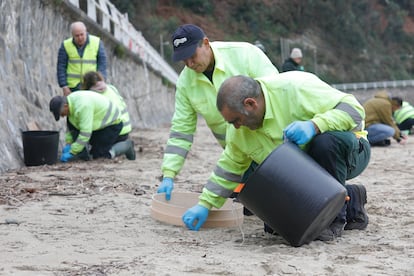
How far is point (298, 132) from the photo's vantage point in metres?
3.32

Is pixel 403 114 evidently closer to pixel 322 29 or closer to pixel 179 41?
pixel 179 41

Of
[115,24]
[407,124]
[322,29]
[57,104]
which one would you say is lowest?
[322,29]

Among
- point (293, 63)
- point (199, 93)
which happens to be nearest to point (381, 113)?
point (293, 63)

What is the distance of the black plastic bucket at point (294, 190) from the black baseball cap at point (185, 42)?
91cm

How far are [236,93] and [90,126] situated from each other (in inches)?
151

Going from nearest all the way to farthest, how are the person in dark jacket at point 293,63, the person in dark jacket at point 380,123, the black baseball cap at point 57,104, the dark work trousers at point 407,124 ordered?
1. the black baseball cap at point 57,104
2. the person in dark jacket at point 293,63
3. the person in dark jacket at point 380,123
4. the dark work trousers at point 407,124

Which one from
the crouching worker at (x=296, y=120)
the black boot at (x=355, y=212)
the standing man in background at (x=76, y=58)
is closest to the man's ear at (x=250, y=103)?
the crouching worker at (x=296, y=120)

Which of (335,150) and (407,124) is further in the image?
(407,124)

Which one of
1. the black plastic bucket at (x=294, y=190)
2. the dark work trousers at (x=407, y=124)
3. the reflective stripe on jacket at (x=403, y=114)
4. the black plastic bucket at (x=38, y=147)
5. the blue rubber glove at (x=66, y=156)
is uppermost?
the black plastic bucket at (x=294, y=190)

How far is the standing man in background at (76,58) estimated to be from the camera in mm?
7648

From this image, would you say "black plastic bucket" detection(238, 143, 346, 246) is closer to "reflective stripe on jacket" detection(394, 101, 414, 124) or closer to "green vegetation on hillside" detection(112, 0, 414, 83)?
"reflective stripe on jacket" detection(394, 101, 414, 124)

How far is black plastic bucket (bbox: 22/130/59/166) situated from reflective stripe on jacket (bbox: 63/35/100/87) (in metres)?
1.46

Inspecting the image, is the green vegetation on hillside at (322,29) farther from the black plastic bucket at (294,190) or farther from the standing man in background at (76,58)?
the black plastic bucket at (294,190)

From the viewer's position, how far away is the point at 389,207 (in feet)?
15.2
